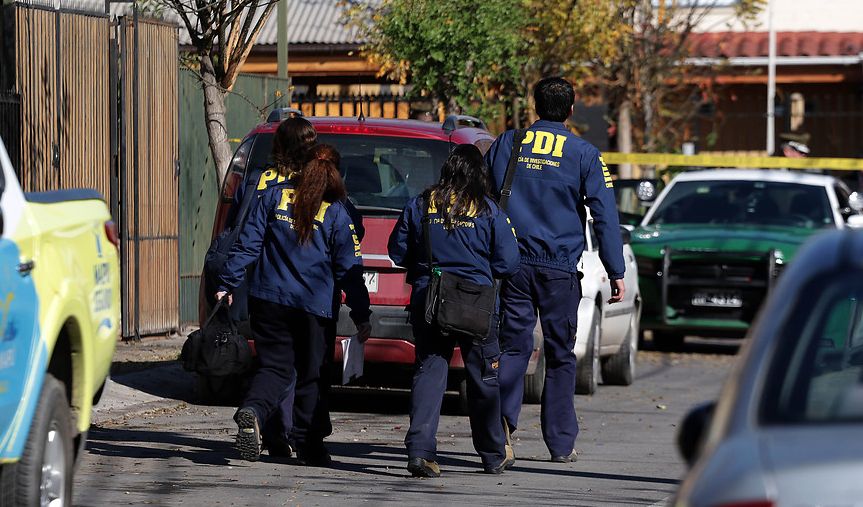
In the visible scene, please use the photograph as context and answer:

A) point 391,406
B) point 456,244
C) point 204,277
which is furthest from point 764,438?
point 391,406

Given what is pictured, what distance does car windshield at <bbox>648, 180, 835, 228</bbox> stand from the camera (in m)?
15.2

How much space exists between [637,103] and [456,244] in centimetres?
2050

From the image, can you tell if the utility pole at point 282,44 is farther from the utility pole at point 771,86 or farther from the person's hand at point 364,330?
the utility pole at point 771,86

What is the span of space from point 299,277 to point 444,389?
94cm

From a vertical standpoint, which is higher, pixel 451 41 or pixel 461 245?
pixel 451 41

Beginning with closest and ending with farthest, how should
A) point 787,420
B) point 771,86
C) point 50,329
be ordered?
point 787,420
point 50,329
point 771,86

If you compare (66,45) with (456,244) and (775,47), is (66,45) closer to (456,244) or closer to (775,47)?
(456,244)

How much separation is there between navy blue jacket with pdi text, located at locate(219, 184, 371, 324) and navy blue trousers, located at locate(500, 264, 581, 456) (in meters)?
0.80

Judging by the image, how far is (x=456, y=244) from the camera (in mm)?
7582

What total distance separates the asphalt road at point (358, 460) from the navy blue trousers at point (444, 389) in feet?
0.61

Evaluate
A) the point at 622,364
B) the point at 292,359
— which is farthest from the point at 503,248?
the point at 622,364

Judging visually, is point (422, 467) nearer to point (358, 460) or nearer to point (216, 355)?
point (358, 460)

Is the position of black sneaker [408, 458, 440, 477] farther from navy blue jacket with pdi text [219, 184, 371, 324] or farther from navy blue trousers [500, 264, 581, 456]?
navy blue jacket with pdi text [219, 184, 371, 324]

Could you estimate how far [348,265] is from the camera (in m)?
7.77
